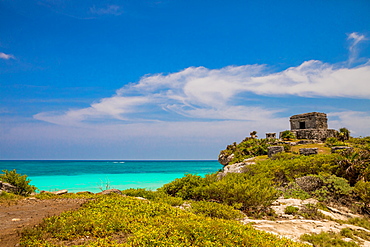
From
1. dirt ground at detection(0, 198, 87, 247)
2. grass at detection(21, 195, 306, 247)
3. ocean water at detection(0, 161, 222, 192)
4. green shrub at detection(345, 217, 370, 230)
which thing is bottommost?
ocean water at detection(0, 161, 222, 192)

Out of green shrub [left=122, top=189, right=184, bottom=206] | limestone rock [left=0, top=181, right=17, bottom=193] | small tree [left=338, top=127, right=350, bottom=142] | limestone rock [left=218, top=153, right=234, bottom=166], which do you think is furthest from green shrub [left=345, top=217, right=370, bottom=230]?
small tree [left=338, top=127, right=350, bottom=142]

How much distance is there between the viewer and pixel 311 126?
114 ft

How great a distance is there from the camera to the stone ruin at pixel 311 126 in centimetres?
3164

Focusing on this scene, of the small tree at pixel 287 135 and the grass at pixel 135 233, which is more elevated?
the small tree at pixel 287 135

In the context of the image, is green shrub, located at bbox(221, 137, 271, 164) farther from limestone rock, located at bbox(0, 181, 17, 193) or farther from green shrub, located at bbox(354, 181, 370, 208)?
limestone rock, located at bbox(0, 181, 17, 193)

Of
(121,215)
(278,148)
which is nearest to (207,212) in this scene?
(121,215)

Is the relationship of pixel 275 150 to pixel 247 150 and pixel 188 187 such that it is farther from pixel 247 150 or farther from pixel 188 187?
pixel 188 187

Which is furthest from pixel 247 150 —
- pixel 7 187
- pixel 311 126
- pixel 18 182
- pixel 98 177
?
pixel 98 177

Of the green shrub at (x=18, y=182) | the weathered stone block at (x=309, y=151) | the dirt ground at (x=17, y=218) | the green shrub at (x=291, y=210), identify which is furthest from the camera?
the weathered stone block at (x=309, y=151)

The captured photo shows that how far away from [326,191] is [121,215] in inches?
377

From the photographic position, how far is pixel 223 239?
4.54m

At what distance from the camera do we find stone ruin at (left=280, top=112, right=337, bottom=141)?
31.6 meters

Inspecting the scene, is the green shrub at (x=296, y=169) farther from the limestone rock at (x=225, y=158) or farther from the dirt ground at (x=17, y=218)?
the limestone rock at (x=225, y=158)

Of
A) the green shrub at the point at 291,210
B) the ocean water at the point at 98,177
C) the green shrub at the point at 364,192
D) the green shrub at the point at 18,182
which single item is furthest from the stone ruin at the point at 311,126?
the green shrub at the point at 18,182
